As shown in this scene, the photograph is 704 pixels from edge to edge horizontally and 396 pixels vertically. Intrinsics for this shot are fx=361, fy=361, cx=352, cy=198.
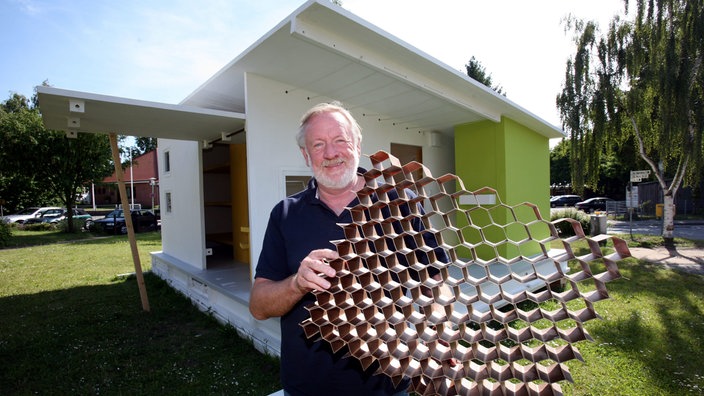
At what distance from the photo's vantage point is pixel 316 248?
1.64 metres

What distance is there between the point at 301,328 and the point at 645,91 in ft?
46.2

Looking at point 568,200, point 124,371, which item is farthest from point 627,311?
point 568,200

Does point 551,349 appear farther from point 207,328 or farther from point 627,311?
point 627,311

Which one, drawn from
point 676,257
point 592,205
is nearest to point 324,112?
point 676,257

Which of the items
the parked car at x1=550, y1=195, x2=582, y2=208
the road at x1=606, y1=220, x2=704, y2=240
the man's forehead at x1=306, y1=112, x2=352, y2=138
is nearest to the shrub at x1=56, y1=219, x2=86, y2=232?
the man's forehead at x1=306, y1=112, x2=352, y2=138

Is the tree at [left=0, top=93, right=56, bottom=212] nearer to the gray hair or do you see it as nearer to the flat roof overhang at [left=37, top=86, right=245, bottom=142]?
the flat roof overhang at [left=37, top=86, right=245, bottom=142]

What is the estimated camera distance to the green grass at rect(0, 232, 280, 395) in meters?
3.79

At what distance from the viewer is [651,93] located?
37.0 ft

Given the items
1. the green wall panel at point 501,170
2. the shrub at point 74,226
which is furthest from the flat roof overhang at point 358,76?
the shrub at point 74,226

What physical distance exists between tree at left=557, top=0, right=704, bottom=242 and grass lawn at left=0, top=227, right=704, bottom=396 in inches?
204

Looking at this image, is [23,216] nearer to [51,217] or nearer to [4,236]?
[51,217]

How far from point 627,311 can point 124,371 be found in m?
7.12

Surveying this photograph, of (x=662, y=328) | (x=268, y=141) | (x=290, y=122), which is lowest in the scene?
(x=662, y=328)

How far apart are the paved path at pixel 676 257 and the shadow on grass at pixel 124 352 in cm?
918
